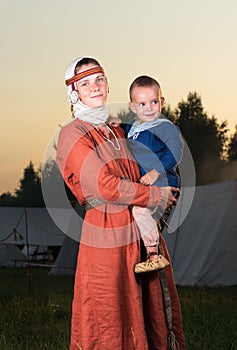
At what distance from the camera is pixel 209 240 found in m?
13.8

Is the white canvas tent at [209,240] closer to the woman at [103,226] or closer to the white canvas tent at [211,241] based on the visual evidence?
the white canvas tent at [211,241]

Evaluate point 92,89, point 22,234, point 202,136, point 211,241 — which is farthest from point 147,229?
point 202,136

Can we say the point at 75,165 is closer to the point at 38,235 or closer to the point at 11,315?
the point at 11,315

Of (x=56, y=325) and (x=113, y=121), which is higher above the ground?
(x=113, y=121)

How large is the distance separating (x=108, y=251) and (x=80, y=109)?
63 cm

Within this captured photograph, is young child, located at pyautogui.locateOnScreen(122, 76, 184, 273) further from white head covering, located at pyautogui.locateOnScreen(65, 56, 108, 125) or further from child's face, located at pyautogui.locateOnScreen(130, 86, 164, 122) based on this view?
white head covering, located at pyautogui.locateOnScreen(65, 56, 108, 125)

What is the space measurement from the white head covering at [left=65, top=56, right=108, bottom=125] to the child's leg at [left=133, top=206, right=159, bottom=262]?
430 millimetres

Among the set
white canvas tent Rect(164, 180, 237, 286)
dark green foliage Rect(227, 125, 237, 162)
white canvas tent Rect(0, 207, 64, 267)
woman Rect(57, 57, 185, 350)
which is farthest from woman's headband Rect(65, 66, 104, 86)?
dark green foliage Rect(227, 125, 237, 162)

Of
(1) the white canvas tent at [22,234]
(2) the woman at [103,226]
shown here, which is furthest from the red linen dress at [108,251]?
(1) the white canvas tent at [22,234]

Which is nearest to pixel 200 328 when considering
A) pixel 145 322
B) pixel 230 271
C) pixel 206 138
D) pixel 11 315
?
pixel 11 315

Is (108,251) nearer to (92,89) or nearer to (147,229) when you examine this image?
(147,229)

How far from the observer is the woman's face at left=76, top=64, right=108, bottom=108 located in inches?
133

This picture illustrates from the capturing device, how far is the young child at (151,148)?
3404mm

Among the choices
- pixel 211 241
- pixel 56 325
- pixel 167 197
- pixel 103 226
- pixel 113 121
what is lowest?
pixel 56 325
